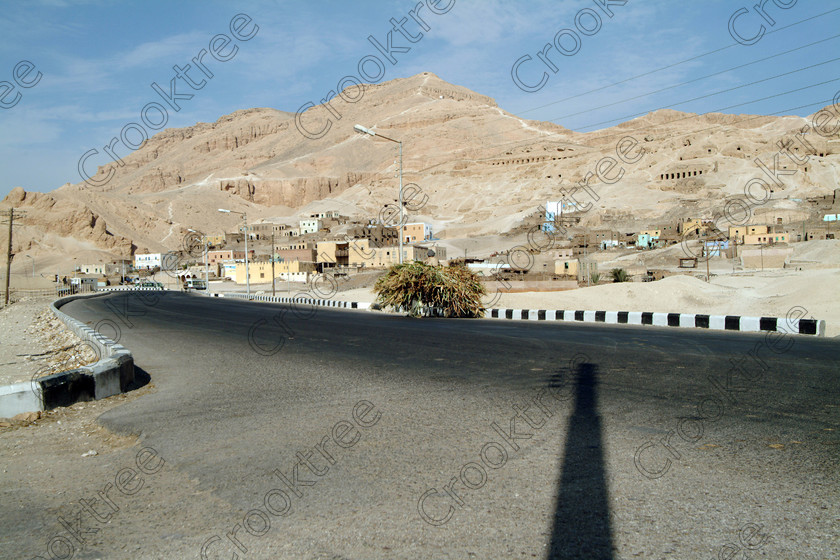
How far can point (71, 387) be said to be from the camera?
6.40m

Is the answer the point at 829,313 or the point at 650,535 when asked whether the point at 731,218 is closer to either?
the point at 829,313

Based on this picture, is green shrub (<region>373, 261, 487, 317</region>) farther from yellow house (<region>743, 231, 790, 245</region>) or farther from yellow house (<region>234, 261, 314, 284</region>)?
yellow house (<region>234, 261, 314, 284</region>)

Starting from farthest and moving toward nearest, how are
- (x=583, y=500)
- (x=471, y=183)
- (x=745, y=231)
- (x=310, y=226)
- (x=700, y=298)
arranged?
(x=471, y=183) < (x=310, y=226) < (x=745, y=231) < (x=700, y=298) < (x=583, y=500)

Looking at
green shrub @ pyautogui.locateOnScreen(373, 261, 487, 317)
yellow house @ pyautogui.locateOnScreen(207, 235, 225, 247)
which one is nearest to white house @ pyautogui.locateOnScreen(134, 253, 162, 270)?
yellow house @ pyautogui.locateOnScreen(207, 235, 225, 247)

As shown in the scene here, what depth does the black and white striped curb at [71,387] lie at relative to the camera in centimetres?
579

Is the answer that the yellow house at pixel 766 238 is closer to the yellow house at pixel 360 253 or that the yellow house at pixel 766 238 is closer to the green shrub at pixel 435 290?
the yellow house at pixel 360 253

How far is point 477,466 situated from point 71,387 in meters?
4.80

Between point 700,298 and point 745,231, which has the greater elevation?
point 745,231

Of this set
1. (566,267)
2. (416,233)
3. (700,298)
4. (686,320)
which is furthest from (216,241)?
(686,320)

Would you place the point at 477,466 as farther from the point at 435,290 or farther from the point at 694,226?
the point at 694,226

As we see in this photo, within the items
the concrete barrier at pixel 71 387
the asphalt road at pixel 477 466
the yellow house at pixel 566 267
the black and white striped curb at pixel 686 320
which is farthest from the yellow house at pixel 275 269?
the asphalt road at pixel 477 466

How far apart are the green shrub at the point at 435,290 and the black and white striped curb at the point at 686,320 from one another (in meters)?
1.04

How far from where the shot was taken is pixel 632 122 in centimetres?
18275

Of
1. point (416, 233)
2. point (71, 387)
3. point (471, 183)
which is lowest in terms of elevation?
point (71, 387)
